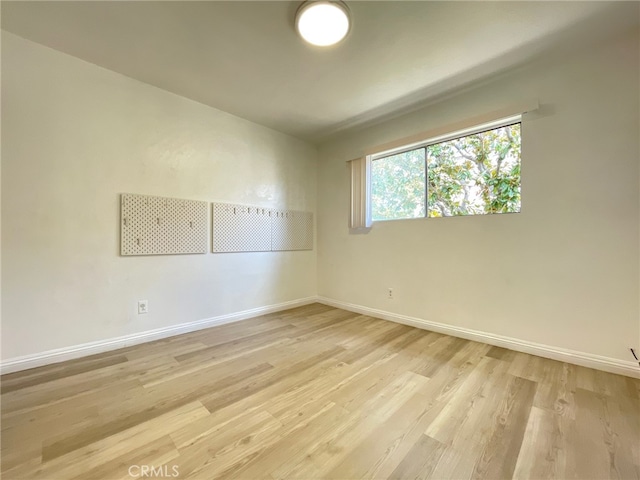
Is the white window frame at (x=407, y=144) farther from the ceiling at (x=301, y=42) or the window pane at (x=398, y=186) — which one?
the ceiling at (x=301, y=42)

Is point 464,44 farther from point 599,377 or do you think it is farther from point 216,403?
point 216,403

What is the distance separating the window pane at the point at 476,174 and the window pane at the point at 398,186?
120 millimetres

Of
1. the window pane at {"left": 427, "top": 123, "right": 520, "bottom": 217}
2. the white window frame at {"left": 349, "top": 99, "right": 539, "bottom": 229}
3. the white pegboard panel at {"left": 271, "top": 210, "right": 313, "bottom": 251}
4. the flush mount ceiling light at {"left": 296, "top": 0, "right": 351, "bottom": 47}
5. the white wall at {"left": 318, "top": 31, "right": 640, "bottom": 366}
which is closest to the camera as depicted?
the flush mount ceiling light at {"left": 296, "top": 0, "right": 351, "bottom": 47}

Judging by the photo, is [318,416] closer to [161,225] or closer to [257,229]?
[161,225]

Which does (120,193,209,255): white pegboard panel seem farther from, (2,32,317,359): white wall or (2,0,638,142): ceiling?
(2,0,638,142): ceiling

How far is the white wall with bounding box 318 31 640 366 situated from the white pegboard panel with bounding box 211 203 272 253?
187 cm

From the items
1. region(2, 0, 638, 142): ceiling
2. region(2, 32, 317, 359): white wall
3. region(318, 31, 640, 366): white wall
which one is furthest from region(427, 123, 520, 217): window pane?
region(2, 32, 317, 359): white wall

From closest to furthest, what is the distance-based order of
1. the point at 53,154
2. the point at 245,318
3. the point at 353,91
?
the point at 53,154
the point at 353,91
the point at 245,318

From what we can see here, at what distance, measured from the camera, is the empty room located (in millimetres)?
1309

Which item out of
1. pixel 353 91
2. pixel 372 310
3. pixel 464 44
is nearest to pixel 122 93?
pixel 353 91

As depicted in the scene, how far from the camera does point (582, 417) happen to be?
1.44 metres

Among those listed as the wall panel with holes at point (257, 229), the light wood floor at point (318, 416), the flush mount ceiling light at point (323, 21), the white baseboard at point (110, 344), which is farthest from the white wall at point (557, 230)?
the white baseboard at point (110, 344)

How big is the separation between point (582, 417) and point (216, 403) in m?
2.10

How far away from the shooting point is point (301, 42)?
1.95 m
